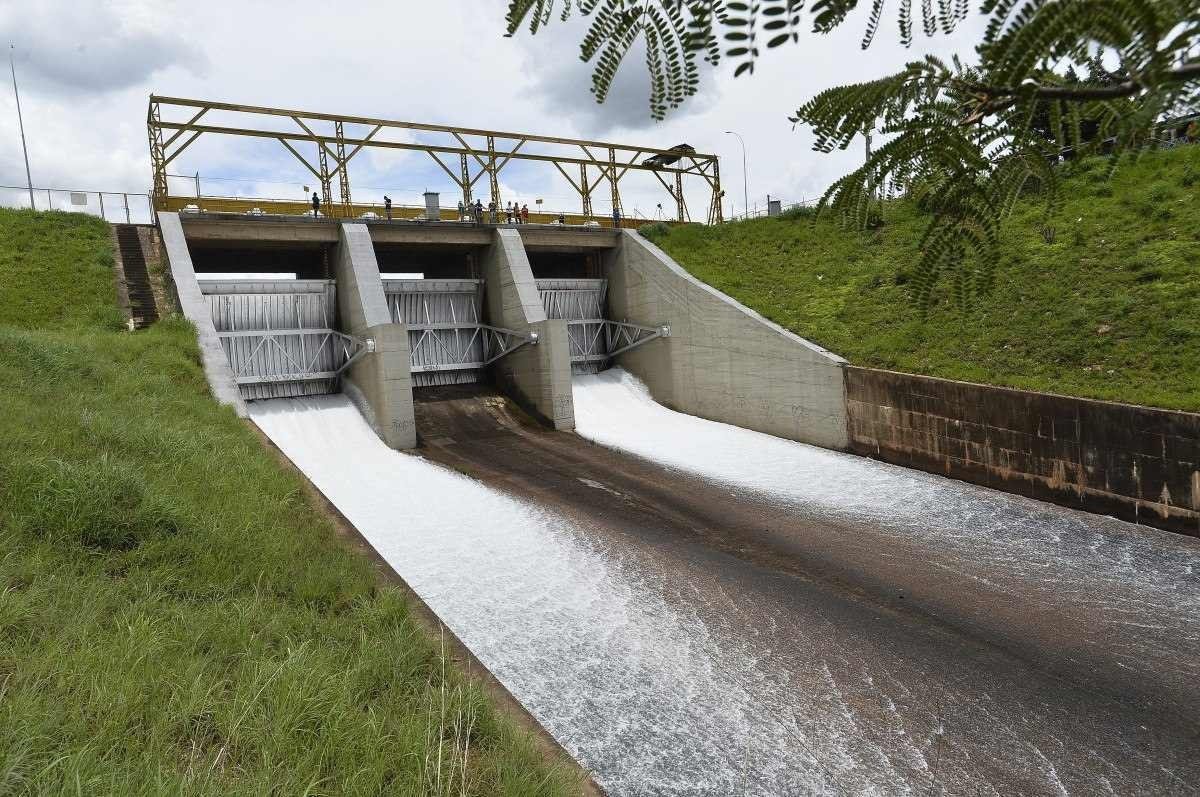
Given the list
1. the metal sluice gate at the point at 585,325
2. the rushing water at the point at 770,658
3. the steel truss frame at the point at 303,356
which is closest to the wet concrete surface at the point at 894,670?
the rushing water at the point at 770,658

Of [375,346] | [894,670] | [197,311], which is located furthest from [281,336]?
[894,670]

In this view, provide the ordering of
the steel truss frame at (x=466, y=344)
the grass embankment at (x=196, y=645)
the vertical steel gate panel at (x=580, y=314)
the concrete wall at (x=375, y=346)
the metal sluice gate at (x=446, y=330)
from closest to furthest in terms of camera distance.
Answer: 1. the grass embankment at (x=196, y=645)
2. the concrete wall at (x=375, y=346)
3. the steel truss frame at (x=466, y=344)
4. the metal sluice gate at (x=446, y=330)
5. the vertical steel gate panel at (x=580, y=314)

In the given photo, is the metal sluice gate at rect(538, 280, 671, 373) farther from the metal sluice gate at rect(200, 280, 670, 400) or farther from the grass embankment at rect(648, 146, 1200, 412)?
the grass embankment at rect(648, 146, 1200, 412)

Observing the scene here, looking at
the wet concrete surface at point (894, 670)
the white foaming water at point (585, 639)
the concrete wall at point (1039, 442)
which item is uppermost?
the concrete wall at point (1039, 442)

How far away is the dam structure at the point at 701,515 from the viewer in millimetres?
4973

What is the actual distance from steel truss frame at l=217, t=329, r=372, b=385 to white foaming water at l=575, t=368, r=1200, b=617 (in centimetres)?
618

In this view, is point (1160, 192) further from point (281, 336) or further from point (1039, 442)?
point (281, 336)

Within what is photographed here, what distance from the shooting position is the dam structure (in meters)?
4.97

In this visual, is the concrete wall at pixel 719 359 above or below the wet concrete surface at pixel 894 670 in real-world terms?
above

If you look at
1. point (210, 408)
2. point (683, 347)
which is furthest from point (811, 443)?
point (210, 408)

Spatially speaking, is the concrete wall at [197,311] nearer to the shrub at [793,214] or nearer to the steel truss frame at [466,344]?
the steel truss frame at [466,344]

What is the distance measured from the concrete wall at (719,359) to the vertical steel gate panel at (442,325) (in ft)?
14.7

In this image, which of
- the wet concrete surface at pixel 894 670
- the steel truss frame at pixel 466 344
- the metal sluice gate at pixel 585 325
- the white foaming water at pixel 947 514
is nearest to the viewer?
the wet concrete surface at pixel 894 670

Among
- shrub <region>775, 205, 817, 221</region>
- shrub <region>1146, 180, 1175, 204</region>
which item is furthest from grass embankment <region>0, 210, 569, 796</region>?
shrub <region>775, 205, 817, 221</region>
